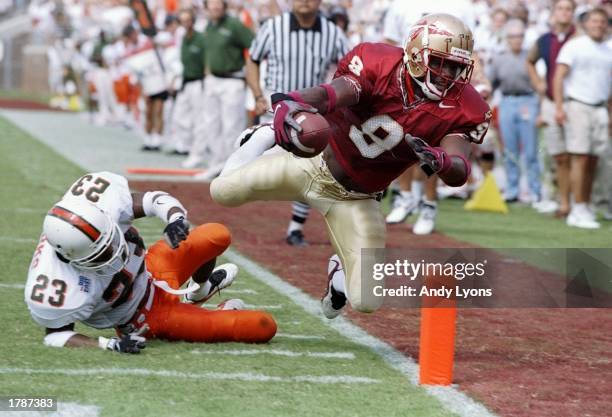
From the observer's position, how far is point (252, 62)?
27.5ft

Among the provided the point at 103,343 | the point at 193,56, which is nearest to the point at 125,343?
the point at 103,343

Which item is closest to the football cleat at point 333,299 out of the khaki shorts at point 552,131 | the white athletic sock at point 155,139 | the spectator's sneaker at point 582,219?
the spectator's sneaker at point 582,219

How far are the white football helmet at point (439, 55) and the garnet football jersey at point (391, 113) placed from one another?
74 millimetres

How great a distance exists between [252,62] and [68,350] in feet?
13.8

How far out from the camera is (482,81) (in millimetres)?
8477

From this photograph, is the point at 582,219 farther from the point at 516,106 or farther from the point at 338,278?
the point at 338,278

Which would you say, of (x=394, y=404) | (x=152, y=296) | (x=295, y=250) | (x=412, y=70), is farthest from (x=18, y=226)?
(x=394, y=404)

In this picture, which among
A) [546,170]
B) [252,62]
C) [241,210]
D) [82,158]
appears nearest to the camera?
[252,62]

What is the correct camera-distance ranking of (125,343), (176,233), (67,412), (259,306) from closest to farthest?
(67,412)
(176,233)
(125,343)
(259,306)

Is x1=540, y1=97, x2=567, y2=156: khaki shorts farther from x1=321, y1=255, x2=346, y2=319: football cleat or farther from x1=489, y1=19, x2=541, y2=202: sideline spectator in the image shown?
x1=321, y1=255, x2=346, y2=319: football cleat

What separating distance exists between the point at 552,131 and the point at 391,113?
520cm

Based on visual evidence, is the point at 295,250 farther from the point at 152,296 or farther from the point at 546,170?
the point at 546,170

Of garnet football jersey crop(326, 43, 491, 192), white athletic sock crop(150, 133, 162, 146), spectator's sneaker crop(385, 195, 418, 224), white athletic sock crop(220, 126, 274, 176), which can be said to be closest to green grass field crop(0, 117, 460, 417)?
white athletic sock crop(220, 126, 274, 176)

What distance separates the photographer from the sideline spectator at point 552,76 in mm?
9734
